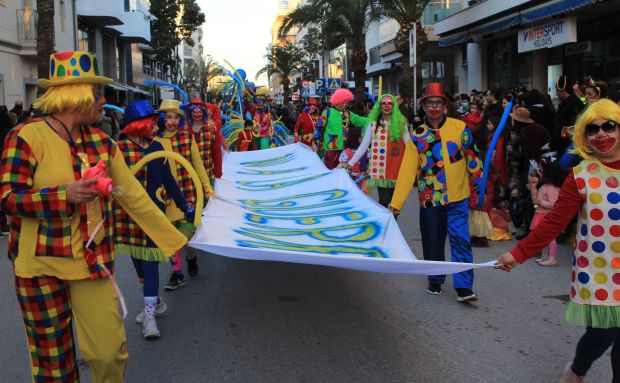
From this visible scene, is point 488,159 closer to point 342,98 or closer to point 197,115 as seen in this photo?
point 197,115

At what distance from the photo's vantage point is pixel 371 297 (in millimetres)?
6082

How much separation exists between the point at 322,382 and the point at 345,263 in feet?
2.62

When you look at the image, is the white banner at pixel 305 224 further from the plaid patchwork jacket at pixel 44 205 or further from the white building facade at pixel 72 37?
the white building facade at pixel 72 37

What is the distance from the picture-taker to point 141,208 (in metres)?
3.35

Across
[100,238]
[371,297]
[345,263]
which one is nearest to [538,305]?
[371,297]

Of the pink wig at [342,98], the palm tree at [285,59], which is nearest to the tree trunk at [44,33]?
the pink wig at [342,98]

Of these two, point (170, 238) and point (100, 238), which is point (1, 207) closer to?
point (100, 238)

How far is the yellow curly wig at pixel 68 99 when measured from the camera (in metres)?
2.96

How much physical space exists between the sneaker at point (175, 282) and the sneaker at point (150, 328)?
1.32 metres

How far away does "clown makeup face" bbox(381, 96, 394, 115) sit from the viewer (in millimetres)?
7734

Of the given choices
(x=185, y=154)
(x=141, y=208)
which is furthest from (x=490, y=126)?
(x=141, y=208)

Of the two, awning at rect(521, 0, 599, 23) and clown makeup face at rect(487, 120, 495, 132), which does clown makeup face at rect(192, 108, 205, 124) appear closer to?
clown makeup face at rect(487, 120, 495, 132)

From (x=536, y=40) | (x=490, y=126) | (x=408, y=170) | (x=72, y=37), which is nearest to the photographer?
(x=408, y=170)

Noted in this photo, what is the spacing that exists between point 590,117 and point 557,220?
1.85ft
